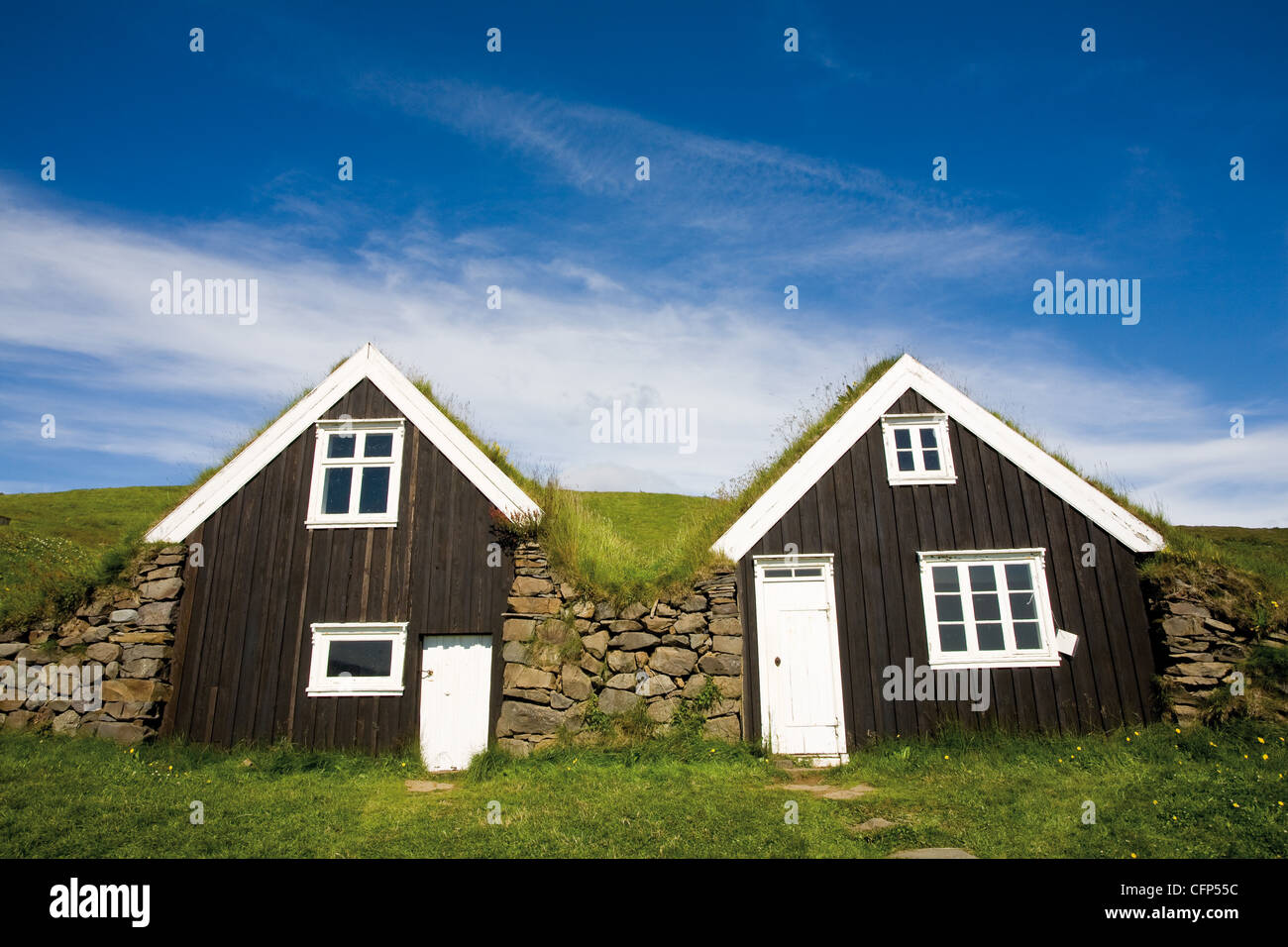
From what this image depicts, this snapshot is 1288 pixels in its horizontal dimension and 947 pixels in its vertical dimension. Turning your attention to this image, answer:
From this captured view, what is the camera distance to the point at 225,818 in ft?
25.2

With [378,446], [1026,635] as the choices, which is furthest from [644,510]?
[1026,635]

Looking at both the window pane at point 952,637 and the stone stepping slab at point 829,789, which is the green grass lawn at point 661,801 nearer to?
the stone stepping slab at point 829,789

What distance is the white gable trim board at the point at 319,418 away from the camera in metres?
11.9

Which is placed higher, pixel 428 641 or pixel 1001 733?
pixel 428 641

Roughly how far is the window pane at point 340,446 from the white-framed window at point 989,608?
10155 mm

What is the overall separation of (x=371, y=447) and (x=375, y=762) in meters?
5.31

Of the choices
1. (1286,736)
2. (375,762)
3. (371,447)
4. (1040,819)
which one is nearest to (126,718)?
(375,762)

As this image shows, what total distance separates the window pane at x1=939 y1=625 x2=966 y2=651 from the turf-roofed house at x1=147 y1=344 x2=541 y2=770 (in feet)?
22.9

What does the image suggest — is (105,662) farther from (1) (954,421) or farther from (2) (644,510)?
(2) (644,510)

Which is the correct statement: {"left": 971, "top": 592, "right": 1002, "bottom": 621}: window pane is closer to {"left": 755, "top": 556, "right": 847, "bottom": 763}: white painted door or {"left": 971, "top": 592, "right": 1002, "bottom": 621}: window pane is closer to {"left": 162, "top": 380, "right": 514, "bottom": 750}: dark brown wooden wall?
{"left": 755, "top": 556, "right": 847, "bottom": 763}: white painted door

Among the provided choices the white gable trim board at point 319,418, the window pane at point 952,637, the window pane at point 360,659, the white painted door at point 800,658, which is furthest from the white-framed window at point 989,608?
the window pane at point 360,659
